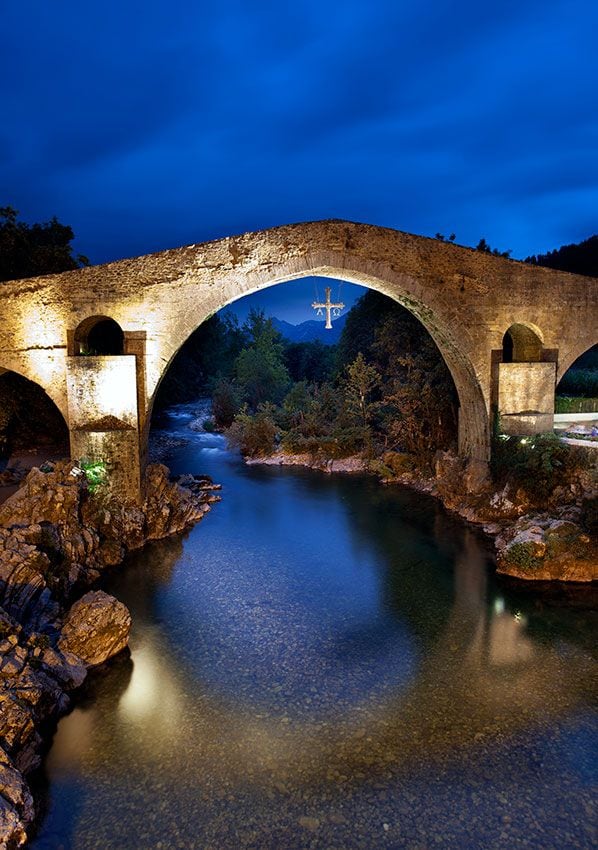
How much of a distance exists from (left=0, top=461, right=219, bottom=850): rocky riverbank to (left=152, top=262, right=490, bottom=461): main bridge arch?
1.95m

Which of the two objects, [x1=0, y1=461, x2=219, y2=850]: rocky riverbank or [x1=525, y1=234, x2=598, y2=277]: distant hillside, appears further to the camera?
[x1=525, y1=234, x2=598, y2=277]: distant hillside

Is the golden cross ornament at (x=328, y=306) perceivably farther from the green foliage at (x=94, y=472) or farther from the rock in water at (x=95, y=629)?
the rock in water at (x=95, y=629)

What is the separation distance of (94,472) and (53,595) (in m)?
2.97

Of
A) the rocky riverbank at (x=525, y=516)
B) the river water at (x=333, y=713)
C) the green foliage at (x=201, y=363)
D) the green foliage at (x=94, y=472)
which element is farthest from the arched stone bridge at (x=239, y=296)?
the green foliage at (x=201, y=363)

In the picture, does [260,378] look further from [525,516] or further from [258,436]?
[525,516]

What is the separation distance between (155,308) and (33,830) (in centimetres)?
822

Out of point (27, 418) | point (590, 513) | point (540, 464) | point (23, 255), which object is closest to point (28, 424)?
point (27, 418)

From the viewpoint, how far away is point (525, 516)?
35.4ft

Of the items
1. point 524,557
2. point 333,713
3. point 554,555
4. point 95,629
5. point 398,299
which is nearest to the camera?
point 333,713

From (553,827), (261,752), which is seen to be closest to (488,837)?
(553,827)

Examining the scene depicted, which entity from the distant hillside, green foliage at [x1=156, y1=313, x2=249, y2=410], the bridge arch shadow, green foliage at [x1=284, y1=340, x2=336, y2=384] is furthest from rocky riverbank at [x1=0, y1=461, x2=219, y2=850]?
green foliage at [x1=284, y1=340, x2=336, y2=384]

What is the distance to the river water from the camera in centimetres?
447

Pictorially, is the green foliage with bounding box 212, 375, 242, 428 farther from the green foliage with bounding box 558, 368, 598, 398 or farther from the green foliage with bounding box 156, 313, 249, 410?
the green foliage with bounding box 558, 368, 598, 398

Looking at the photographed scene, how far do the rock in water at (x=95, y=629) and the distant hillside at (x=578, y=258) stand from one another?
23.1m
